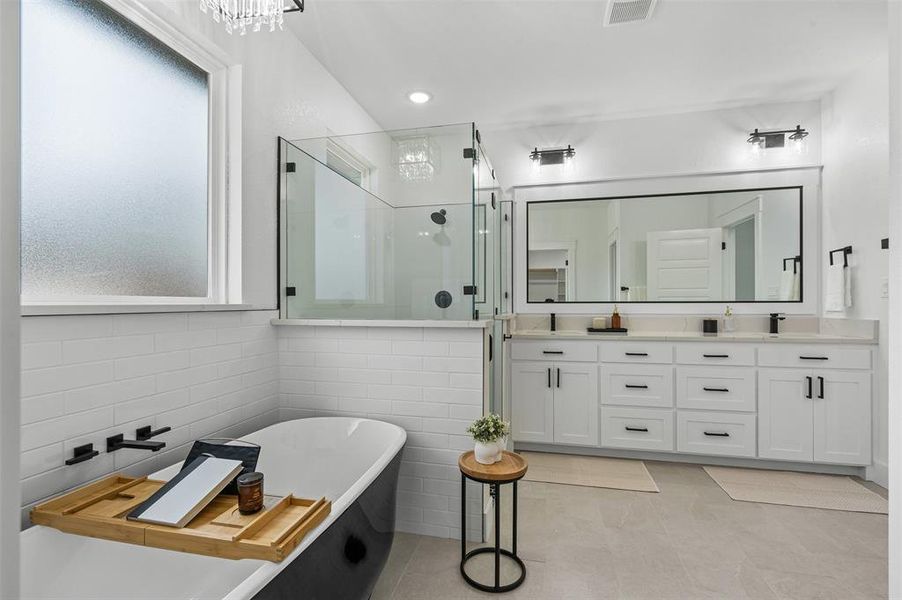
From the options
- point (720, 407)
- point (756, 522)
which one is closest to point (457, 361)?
point (756, 522)

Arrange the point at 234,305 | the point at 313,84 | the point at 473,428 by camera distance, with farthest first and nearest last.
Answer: the point at 313,84 < the point at 234,305 < the point at 473,428

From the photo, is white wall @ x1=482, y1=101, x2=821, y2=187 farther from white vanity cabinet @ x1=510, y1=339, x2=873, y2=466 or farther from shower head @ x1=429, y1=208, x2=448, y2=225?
shower head @ x1=429, y1=208, x2=448, y2=225

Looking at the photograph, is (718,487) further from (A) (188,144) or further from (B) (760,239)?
(A) (188,144)

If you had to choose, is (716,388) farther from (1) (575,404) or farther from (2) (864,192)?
(2) (864,192)

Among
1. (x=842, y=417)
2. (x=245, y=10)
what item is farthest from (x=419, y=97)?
(x=842, y=417)

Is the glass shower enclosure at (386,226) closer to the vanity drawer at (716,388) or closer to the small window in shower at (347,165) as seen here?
the small window in shower at (347,165)

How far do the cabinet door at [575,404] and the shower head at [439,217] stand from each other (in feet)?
5.40

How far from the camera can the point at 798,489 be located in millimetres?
2760

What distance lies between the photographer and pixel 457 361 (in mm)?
2160

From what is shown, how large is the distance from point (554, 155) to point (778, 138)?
1706 mm

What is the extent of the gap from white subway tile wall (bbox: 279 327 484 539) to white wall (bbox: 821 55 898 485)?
273cm

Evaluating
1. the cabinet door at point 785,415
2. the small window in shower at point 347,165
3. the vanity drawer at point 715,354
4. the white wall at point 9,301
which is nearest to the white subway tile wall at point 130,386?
the small window in shower at point 347,165

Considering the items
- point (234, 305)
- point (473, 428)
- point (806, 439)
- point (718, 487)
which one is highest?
point (234, 305)

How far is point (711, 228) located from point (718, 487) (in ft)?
6.57
